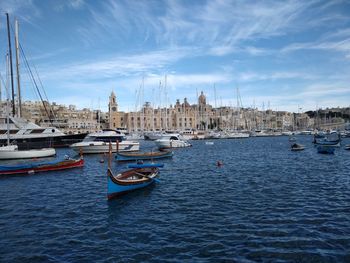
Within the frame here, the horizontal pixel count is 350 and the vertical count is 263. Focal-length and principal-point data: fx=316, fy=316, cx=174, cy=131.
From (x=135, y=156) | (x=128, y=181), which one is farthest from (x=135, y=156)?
(x=128, y=181)

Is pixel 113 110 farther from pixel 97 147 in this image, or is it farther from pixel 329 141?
pixel 329 141

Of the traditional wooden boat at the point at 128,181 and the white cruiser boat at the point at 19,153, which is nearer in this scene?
the traditional wooden boat at the point at 128,181

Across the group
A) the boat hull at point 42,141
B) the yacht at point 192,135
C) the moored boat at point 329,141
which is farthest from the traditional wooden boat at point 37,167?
the yacht at point 192,135

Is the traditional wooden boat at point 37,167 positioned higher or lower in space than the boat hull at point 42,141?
lower

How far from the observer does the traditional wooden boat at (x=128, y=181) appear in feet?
73.7

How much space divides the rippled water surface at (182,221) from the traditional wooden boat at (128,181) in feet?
2.13

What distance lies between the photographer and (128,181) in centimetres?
2386

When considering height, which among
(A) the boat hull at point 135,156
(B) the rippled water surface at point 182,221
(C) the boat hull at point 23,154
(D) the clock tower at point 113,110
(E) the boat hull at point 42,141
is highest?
(D) the clock tower at point 113,110

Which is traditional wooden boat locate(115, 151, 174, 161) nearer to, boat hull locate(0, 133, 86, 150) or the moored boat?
boat hull locate(0, 133, 86, 150)

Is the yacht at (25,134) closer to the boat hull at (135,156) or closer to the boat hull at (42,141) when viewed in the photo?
the boat hull at (42,141)

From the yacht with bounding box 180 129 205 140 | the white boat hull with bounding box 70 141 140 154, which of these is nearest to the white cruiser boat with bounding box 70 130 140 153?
the white boat hull with bounding box 70 141 140 154

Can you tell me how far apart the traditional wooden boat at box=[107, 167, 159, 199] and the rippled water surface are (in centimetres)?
65

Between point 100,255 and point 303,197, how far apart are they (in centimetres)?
1516

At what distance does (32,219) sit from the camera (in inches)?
725
